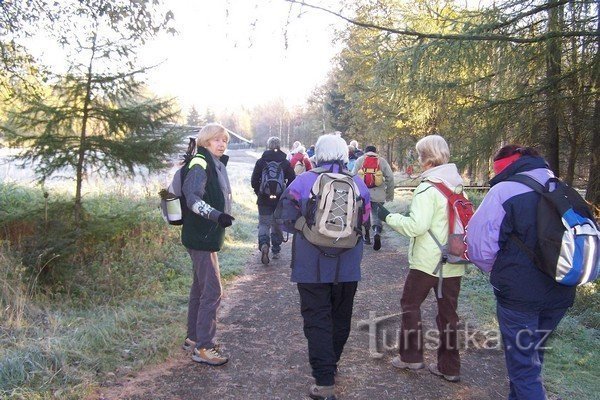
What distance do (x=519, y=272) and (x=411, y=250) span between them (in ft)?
3.79

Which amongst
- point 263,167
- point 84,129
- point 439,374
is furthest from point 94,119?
point 439,374

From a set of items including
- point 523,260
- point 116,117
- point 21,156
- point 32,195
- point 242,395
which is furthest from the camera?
point 32,195

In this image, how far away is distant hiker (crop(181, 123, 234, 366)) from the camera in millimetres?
4059

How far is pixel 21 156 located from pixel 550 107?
24.7 feet

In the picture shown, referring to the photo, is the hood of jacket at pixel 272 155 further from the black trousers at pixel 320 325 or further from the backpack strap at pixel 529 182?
the backpack strap at pixel 529 182

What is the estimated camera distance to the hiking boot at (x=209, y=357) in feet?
13.8

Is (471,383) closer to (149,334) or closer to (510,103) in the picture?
(149,334)

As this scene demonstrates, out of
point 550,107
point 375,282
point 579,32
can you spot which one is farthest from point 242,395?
point 550,107

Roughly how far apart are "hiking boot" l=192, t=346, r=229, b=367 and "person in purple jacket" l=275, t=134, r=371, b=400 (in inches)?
38.5

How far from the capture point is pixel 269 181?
798 centimetres

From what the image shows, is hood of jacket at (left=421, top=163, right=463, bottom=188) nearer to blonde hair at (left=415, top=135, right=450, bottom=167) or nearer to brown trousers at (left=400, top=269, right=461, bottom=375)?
blonde hair at (left=415, top=135, right=450, bottom=167)

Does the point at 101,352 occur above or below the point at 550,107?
below

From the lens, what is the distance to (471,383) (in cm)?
395

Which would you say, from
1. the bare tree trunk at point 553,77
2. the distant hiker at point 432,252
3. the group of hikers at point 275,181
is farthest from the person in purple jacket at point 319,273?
the bare tree trunk at point 553,77
